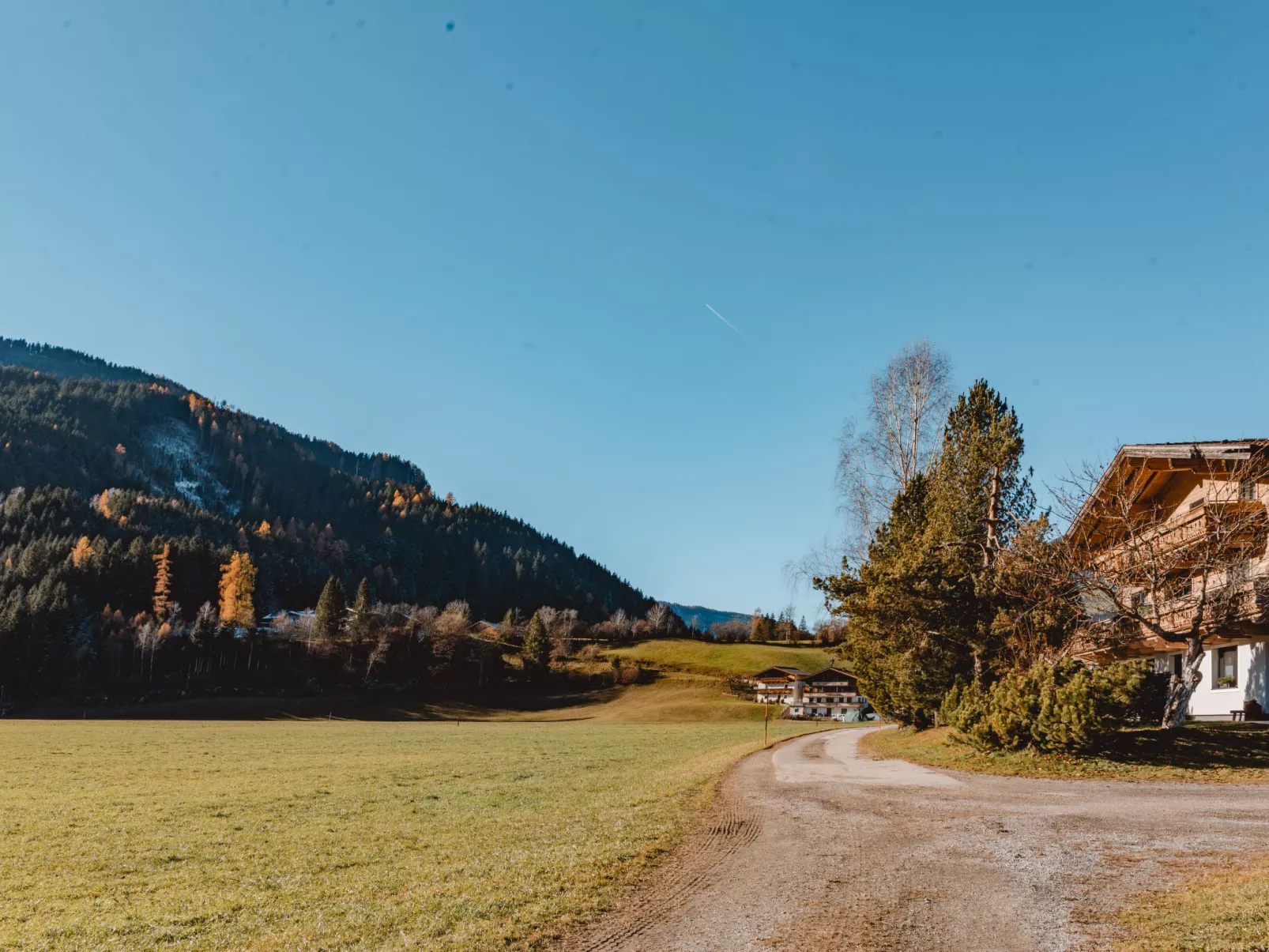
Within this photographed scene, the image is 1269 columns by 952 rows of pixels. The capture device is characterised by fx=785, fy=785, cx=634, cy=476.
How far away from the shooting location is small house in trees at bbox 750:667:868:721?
327 ft

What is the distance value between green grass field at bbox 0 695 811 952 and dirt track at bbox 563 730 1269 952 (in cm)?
113

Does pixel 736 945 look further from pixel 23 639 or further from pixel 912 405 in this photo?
pixel 23 639

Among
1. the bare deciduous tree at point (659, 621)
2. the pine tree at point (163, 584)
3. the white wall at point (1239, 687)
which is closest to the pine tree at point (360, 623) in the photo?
the pine tree at point (163, 584)

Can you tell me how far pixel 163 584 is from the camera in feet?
464

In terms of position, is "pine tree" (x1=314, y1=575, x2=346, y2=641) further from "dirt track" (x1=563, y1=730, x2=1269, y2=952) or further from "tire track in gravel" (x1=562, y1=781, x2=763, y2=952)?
"tire track in gravel" (x1=562, y1=781, x2=763, y2=952)

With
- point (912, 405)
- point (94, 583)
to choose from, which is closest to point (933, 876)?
point (912, 405)

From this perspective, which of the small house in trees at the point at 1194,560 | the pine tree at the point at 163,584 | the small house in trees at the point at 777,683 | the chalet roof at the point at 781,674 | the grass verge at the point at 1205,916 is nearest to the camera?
the grass verge at the point at 1205,916

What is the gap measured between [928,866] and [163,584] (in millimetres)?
158335

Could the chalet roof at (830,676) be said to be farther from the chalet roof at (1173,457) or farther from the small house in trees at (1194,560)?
the chalet roof at (1173,457)

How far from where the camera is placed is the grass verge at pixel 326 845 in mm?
9836

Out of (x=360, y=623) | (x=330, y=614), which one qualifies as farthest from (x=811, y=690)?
(x=330, y=614)

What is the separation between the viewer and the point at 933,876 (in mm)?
10633

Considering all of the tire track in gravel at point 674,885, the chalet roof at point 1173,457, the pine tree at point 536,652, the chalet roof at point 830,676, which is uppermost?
the chalet roof at point 1173,457

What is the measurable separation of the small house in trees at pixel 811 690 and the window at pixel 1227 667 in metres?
66.3
